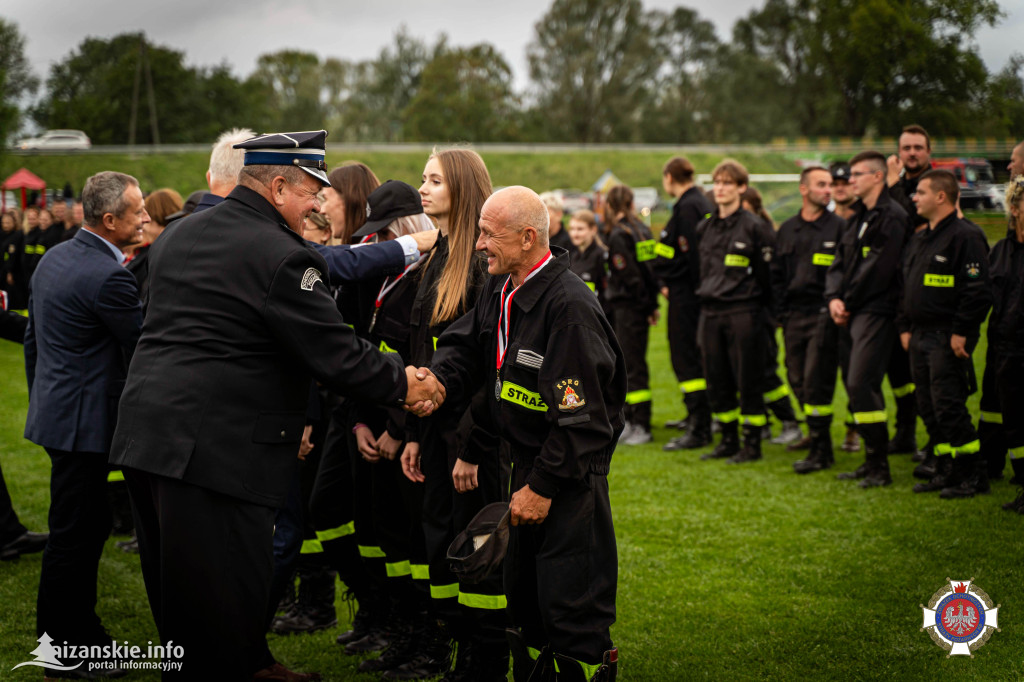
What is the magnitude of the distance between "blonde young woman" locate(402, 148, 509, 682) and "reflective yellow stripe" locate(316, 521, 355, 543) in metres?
0.88

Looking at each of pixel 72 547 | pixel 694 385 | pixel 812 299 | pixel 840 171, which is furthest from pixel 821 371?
pixel 72 547

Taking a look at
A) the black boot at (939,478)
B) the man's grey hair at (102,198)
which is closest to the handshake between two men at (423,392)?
the man's grey hair at (102,198)

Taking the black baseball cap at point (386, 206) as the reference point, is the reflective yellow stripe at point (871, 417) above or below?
below

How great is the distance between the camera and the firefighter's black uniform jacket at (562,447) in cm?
338

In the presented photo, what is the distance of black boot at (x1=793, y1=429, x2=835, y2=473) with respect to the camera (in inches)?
332

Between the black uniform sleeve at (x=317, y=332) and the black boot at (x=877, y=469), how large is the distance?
5593 mm

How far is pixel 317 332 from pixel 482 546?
3.50 ft

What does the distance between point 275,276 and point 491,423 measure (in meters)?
1.24

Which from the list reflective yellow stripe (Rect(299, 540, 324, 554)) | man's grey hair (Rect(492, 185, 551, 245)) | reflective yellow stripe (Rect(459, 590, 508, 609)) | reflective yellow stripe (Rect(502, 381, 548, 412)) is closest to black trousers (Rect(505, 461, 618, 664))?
reflective yellow stripe (Rect(502, 381, 548, 412))

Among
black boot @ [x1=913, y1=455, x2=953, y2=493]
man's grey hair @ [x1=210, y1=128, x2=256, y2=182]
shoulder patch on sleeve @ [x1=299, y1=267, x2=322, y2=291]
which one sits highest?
man's grey hair @ [x1=210, y1=128, x2=256, y2=182]

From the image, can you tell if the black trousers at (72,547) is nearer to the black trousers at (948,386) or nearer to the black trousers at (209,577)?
the black trousers at (209,577)

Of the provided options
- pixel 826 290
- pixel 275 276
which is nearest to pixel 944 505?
pixel 826 290

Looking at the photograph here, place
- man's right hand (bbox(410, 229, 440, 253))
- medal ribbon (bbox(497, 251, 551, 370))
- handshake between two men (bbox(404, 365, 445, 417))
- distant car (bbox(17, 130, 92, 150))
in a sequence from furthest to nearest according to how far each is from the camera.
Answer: distant car (bbox(17, 130, 92, 150))
man's right hand (bbox(410, 229, 440, 253))
handshake between two men (bbox(404, 365, 445, 417))
medal ribbon (bbox(497, 251, 551, 370))

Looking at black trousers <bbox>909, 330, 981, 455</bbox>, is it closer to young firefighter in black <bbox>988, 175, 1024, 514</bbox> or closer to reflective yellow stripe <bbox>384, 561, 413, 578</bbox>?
young firefighter in black <bbox>988, 175, 1024, 514</bbox>
